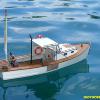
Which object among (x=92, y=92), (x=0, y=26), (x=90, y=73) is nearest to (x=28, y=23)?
(x=0, y=26)

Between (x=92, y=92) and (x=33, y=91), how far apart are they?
777cm

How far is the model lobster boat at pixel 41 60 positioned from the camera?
1900 inches

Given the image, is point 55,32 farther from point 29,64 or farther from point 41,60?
point 29,64

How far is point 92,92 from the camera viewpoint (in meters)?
46.1

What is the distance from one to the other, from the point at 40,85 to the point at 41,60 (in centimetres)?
455

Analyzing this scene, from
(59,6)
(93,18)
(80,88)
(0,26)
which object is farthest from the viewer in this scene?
(59,6)

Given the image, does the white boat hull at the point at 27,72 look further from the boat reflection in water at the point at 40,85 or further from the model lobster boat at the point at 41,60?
the boat reflection in water at the point at 40,85

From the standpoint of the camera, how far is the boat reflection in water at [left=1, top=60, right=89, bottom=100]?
4553 centimetres

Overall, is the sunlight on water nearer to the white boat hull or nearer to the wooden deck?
the white boat hull

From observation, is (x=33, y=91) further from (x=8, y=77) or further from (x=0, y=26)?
(x=0, y=26)

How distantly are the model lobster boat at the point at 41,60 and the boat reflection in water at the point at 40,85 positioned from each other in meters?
0.71

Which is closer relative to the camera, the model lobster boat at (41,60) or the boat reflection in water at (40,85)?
the boat reflection in water at (40,85)

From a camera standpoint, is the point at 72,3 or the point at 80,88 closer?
the point at 80,88

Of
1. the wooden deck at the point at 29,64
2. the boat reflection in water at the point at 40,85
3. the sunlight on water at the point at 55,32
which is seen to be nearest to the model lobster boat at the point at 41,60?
the wooden deck at the point at 29,64
